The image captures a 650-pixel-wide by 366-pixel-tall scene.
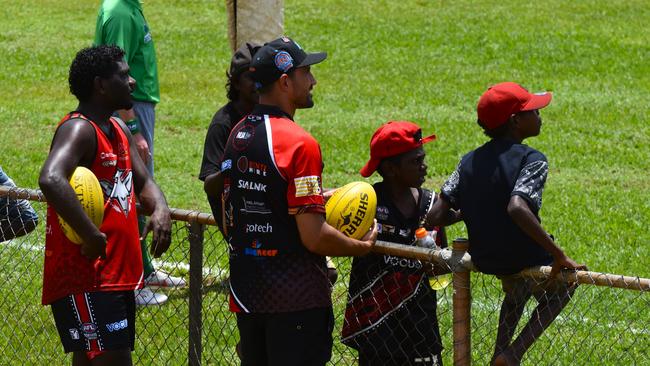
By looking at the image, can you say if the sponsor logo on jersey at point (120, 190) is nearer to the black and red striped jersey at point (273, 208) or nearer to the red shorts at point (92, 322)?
the red shorts at point (92, 322)

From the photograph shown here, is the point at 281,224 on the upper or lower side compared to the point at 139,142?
upper

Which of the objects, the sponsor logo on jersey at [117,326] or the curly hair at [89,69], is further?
the curly hair at [89,69]

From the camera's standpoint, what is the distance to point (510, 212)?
4980 millimetres

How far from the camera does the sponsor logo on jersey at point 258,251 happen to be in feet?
16.1

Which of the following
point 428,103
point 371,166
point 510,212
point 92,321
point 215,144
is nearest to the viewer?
point 510,212

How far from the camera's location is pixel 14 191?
247 inches

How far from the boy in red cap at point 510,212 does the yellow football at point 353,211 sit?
47 centimetres

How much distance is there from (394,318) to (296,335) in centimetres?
74

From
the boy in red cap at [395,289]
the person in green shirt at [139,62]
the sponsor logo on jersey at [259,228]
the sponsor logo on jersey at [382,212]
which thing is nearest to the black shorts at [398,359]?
the boy in red cap at [395,289]

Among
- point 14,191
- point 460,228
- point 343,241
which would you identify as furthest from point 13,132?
point 343,241

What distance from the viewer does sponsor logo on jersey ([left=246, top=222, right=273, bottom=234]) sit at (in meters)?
4.89

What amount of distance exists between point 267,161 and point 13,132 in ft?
34.6

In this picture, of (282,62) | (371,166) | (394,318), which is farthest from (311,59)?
(394,318)

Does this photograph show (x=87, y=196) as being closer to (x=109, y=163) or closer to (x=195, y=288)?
(x=109, y=163)
